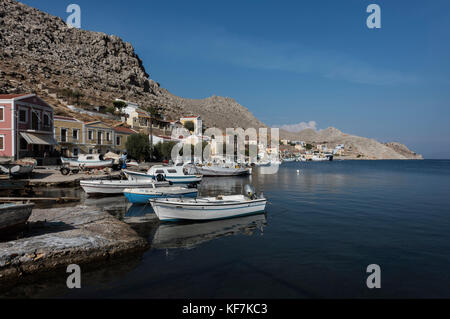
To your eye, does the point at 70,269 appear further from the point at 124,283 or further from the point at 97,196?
the point at 97,196

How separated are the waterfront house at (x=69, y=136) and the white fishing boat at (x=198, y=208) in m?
34.7

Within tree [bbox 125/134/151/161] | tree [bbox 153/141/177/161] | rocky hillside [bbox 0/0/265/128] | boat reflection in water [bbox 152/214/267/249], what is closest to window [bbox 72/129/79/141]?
tree [bbox 125/134/151/161]

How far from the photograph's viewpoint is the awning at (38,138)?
33.9 m

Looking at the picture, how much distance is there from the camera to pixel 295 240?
13477 mm

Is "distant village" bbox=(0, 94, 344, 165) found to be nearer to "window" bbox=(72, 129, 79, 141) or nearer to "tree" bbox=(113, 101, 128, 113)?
"window" bbox=(72, 129, 79, 141)

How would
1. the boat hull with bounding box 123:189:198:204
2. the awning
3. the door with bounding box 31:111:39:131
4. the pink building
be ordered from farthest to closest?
1. the door with bounding box 31:111:39:131
2. the awning
3. the pink building
4. the boat hull with bounding box 123:189:198:204

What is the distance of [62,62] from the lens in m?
110

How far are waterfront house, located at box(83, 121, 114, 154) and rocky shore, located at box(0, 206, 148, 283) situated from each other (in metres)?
36.0

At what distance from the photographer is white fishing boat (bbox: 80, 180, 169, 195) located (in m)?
22.9

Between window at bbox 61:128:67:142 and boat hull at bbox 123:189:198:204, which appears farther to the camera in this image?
window at bbox 61:128:67:142

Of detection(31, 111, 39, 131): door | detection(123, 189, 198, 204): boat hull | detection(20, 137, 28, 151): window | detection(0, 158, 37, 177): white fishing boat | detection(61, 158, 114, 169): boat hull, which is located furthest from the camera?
detection(31, 111, 39, 131): door

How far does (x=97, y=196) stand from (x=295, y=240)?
17123 mm

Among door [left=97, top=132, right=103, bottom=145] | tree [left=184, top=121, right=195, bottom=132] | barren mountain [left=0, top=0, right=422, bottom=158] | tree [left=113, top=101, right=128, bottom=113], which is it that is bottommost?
door [left=97, top=132, right=103, bottom=145]
